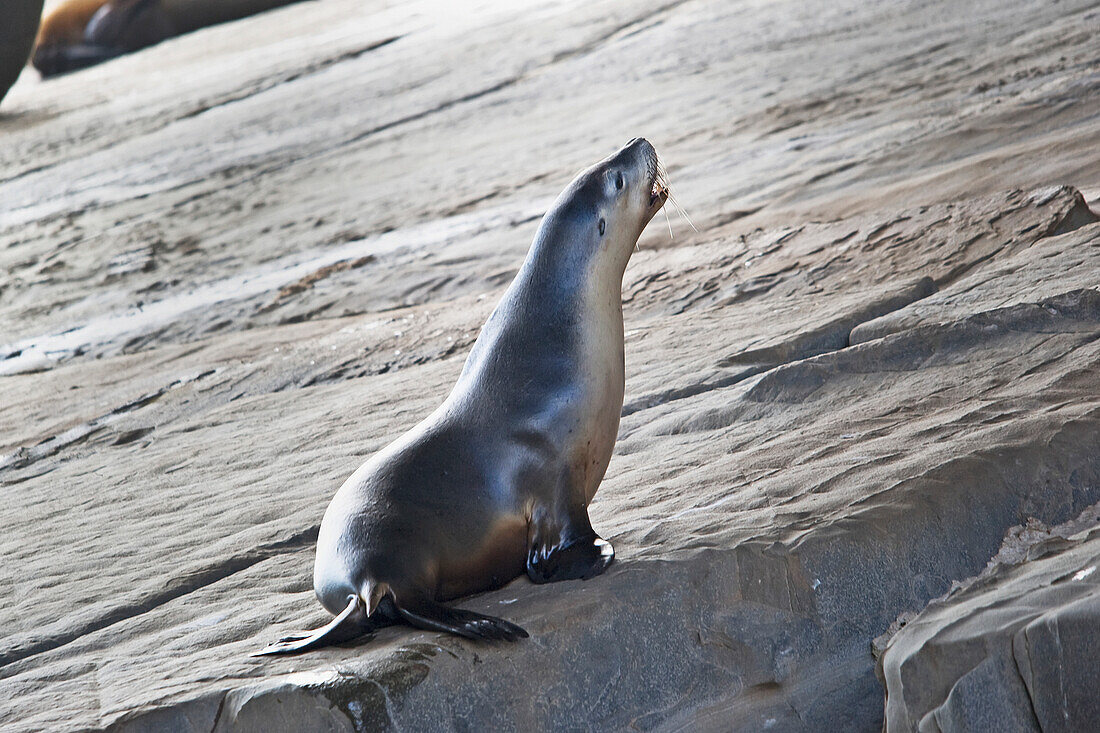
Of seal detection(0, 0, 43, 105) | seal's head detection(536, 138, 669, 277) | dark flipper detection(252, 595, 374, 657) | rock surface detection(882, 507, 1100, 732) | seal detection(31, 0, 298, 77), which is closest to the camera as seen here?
rock surface detection(882, 507, 1100, 732)

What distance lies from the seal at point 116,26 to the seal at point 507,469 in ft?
58.3

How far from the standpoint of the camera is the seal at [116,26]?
19016mm

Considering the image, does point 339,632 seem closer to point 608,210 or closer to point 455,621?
point 455,621

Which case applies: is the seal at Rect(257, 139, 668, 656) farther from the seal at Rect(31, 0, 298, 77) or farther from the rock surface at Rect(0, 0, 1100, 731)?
the seal at Rect(31, 0, 298, 77)

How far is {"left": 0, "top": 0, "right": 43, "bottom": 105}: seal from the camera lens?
559 inches

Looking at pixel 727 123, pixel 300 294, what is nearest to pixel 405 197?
pixel 300 294

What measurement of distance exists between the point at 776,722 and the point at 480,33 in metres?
12.0

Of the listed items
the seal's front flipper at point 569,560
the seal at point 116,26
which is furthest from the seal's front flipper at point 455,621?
the seal at point 116,26

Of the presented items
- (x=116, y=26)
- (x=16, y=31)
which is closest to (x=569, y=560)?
(x=16, y=31)

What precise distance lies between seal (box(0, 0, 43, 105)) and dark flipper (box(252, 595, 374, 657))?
1343 cm

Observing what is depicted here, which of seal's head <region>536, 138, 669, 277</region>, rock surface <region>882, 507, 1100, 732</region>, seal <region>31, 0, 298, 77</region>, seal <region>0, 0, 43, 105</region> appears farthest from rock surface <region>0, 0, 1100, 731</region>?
seal <region>31, 0, 298, 77</region>

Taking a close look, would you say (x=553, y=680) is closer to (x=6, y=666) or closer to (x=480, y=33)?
(x=6, y=666)

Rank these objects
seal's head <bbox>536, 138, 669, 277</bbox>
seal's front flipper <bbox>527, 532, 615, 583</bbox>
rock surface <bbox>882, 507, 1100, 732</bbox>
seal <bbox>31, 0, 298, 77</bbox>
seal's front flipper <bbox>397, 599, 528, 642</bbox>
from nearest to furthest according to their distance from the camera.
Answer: rock surface <bbox>882, 507, 1100, 732</bbox>, seal's front flipper <bbox>397, 599, 528, 642</bbox>, seal's front flipper <bbox>527, 532, 615, 583</bbox>, seal's head <bbox>536, 138, 669, 277</bbox>, seal <bbox>31, 0, 298, 77</bbox>

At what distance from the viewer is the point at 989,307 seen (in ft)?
13.1
